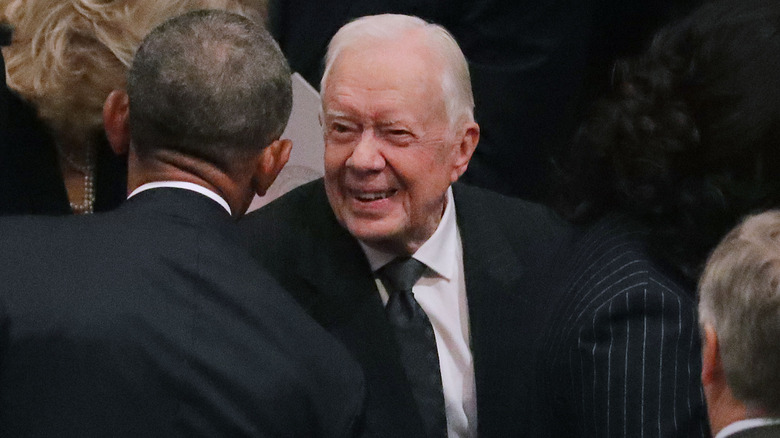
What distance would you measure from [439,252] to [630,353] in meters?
0.65

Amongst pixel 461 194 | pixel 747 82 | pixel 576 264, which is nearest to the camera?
pixel 747 82

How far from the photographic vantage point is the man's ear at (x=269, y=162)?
1995 millimetres

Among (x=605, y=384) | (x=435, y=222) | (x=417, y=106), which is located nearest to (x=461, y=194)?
(x=435, y=222)

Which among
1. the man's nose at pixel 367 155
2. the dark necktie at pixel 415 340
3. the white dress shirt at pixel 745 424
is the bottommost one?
the dark necktie at pixel 415 340

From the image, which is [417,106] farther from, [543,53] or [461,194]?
[543,53]

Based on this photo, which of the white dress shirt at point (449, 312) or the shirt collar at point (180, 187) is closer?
the shirt collar at point (180, 187)

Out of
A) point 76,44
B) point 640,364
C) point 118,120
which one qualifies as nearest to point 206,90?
point 118,120

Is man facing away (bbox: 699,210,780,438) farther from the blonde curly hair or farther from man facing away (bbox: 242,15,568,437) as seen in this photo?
the blonde curly hair

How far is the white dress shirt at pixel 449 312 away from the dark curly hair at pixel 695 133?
0.49 metres

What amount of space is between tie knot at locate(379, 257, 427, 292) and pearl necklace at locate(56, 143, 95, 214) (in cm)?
67

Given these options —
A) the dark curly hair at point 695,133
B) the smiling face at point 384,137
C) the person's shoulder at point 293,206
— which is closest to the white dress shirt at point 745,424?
the dark curly hair at point 695,133

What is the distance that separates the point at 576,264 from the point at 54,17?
1115 mm

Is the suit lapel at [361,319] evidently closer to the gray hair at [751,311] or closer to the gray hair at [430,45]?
the gray hair at [430,45]

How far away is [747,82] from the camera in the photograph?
1.78 metres
